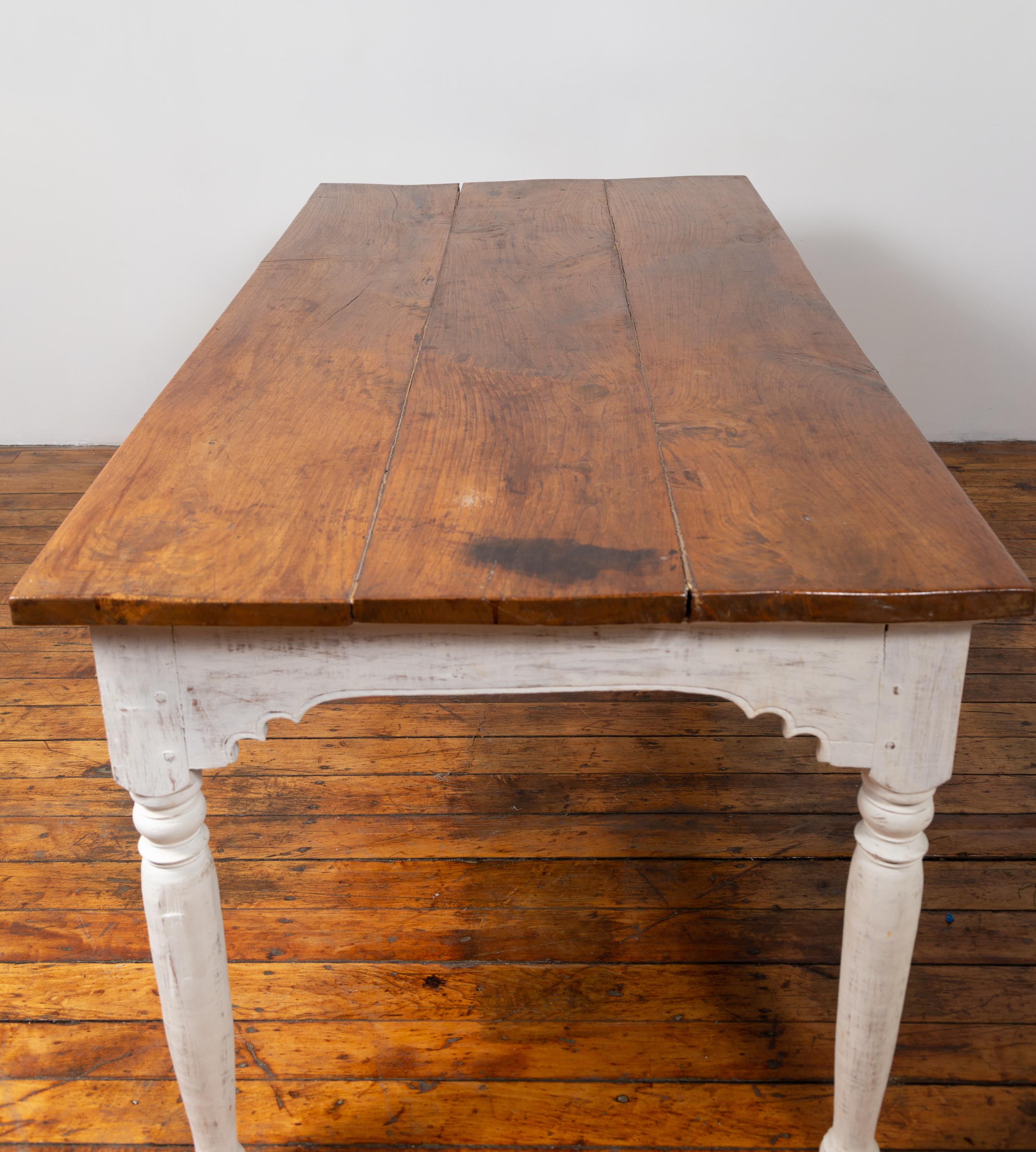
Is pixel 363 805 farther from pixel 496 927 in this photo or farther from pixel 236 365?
pixel 236 365

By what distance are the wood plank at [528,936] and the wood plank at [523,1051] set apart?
0.12 metres

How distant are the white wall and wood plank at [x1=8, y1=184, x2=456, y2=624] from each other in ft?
4.24

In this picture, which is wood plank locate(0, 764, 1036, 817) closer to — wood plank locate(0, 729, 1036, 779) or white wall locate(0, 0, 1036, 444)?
wood plank locate(0, 729, 1036, 779)

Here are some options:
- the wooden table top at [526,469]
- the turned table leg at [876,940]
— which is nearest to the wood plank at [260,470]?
the wooden table top at [526,469]

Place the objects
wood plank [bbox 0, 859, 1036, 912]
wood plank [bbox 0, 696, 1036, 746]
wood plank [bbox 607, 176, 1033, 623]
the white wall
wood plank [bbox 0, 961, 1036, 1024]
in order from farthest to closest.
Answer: the white wall → wood plank [bbox 0, 696, 1036, 746] → wood plank [bbox 0, 859, 1036, 912] → wood plank [bbox 0, 961, 1036, 1024] → wood plank [bbox 607, 176, 1033, 623]

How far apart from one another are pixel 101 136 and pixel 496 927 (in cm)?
243

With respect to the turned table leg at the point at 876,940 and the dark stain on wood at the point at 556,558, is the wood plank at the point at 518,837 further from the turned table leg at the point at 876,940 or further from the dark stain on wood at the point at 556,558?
the dark stain on wood at the point at 556,558

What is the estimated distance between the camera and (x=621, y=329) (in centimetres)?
152

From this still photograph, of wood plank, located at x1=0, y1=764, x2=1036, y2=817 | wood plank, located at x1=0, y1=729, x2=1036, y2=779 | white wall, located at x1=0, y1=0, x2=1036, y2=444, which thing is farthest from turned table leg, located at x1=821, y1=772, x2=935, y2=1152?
white wall, located at x1=0, y1=0, x2=1036, y2=444

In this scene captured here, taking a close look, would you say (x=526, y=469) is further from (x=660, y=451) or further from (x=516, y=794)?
(x=516, y=794)

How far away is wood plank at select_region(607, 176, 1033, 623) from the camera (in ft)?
3.01

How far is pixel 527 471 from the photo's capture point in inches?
44.7

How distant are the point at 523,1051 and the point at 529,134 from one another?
7.69 ft

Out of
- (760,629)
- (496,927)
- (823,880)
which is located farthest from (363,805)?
(760,629)
